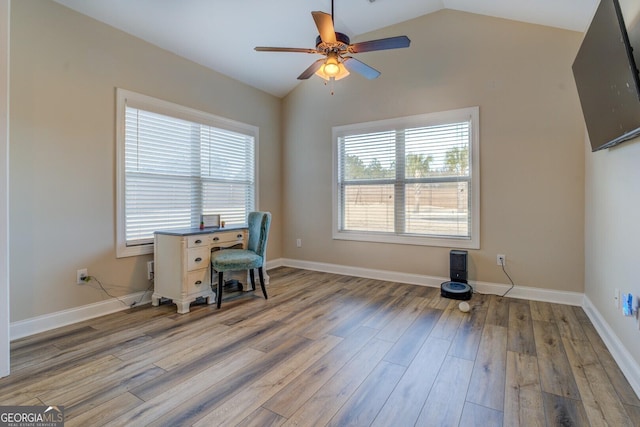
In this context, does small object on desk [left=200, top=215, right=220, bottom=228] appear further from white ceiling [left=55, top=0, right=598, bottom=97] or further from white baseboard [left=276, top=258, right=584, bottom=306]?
white ceiling [left=55, top=0, right=598, bottom=97]

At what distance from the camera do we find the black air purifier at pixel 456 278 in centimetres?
336

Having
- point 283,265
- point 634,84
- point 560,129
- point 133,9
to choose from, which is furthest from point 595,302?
point 133,9

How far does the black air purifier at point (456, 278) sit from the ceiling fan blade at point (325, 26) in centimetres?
262

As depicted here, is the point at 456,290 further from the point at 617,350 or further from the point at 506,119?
the point at 506,119

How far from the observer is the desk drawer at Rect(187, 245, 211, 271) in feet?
9.91

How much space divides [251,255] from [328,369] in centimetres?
167

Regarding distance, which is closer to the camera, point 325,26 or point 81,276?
point 325,26

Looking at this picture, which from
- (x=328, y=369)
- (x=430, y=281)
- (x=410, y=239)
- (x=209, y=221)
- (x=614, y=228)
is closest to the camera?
(x=328, y=369)

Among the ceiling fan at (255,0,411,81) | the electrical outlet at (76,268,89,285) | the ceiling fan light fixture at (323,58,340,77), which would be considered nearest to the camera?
the ceiling fan at (255,0,411,81)

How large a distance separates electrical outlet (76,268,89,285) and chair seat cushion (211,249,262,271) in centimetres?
110

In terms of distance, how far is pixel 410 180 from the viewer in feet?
13.2

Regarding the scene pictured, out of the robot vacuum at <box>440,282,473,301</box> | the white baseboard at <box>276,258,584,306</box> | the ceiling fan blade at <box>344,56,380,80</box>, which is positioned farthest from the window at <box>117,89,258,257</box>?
the robot vacuum at <box>440,282,473,301</box>

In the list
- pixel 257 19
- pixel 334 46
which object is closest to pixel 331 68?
pixel 334 46

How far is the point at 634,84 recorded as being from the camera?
147cm
